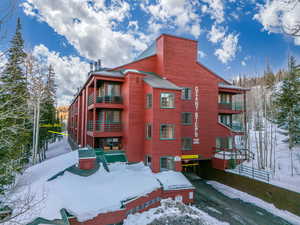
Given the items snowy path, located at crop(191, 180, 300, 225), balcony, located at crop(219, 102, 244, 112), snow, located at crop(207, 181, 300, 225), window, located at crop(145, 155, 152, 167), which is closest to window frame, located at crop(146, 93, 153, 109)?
window, located at crop(145, 155, 152, 167)

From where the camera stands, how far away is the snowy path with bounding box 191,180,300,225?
11367mm

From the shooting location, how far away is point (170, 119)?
15.3m

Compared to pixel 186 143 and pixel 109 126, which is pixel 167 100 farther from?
pixel 186 143

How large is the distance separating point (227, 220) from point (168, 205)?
13.6 ft

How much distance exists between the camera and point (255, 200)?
1420 centimetres

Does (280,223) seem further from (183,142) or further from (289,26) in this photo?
(289,26)

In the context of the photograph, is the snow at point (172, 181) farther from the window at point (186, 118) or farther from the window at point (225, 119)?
the window at point (225, 119)

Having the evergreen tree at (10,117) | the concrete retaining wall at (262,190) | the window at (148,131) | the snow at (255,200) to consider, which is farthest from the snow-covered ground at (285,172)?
the evergreen tree at (10,117)

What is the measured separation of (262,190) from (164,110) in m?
11.0

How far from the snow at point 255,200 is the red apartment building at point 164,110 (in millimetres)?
2336

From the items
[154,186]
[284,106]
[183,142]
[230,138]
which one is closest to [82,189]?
[154,186]

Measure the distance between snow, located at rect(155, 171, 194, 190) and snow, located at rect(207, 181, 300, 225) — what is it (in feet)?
16.8

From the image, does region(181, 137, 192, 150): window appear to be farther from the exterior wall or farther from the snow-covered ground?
the snow-covered ground

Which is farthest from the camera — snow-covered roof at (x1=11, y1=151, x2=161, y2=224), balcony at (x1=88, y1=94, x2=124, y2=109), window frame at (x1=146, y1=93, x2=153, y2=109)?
balcony at (x1=88, y1=94, x2=124, y2=109)
